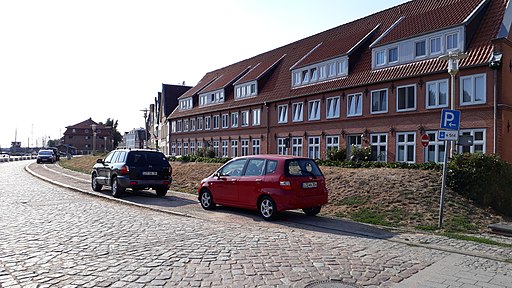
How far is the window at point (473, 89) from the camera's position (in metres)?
21.4

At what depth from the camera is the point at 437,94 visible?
23250 millimetres

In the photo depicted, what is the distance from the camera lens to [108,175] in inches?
642

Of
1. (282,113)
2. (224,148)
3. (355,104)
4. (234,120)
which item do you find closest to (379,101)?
(355,104)

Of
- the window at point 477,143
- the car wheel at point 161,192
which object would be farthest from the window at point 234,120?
the car wheel at point 161,192

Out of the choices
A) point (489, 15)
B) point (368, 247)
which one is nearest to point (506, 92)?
point (489, 15)

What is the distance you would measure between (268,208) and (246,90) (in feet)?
104

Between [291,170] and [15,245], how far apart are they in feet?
20.5

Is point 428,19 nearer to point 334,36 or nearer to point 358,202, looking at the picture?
point 334,36

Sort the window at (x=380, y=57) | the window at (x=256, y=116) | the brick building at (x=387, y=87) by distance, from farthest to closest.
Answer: the window at (x=256, y=116), the window at (x=380, y=57), the brick building at (x=387, y=87)

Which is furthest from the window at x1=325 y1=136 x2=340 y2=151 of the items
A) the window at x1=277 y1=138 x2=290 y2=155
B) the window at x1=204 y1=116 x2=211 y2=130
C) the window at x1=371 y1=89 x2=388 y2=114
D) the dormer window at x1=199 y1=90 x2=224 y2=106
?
the window at x1=204 y1=116 x2=211 y2=130

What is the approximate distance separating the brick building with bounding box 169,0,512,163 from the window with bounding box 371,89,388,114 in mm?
64

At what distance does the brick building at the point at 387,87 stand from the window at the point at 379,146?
7cm

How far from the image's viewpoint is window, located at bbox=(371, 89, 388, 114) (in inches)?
1030

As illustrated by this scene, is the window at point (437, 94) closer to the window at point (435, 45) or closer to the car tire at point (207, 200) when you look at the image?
the window at point (435, 45)
